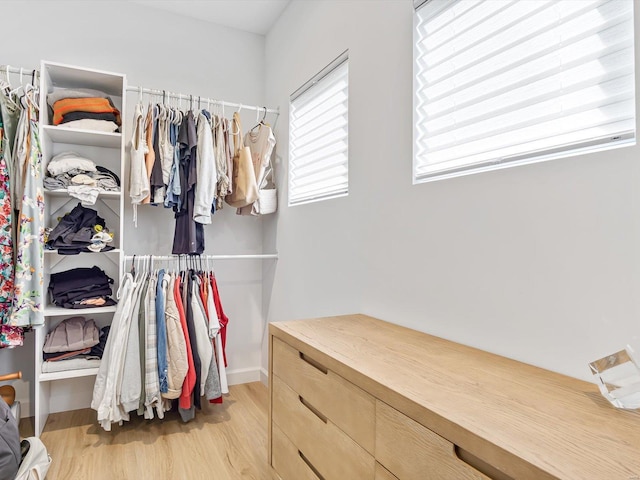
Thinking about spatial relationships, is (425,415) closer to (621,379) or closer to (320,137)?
(621,379)

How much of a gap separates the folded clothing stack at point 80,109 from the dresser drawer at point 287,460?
1985mm

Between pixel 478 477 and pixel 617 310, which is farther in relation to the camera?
pixel 617 310

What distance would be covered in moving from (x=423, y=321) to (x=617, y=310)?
649 mm

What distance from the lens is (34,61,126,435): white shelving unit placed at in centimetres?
213

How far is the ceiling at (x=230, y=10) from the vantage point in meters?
2.69

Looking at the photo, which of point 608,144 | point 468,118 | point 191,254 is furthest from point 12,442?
point 608,144

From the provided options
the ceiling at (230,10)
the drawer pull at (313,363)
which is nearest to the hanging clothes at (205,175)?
the ceiling at (230,10)

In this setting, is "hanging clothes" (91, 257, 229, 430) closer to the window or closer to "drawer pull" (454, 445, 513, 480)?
the window

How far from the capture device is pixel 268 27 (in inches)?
119

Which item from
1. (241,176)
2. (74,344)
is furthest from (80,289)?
(241,176)

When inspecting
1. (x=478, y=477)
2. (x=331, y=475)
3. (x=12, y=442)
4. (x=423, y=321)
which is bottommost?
(x=12, y=442)

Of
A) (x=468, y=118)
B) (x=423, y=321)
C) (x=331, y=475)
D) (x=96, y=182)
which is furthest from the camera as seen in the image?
(x=96, y=182)

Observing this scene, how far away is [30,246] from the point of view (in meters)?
1.98

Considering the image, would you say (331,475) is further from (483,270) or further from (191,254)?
(191,254)
